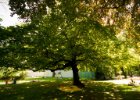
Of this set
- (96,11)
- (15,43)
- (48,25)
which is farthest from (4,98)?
(96,11)


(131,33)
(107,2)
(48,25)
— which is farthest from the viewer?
(48,25)

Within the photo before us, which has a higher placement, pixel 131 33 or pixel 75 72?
pixel 131 33

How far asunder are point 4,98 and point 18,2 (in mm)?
10482

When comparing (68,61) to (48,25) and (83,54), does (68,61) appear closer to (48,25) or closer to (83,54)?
(83,54)

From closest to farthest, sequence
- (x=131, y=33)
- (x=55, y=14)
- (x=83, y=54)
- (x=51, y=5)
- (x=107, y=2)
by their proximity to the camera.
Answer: (x=51, y=5) → (x=107, y=2) → (x=131, y=33) → (x=55, y=14) → (x=83, y=54)

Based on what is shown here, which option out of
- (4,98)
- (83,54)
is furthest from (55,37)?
(4,98)

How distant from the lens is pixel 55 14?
24.0 m

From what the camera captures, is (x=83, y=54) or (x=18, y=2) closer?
(x=18, y=2)

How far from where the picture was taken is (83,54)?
96.0ft

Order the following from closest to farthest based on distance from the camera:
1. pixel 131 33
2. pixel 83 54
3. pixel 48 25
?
pixel 131 33 → pixel 48 25 → pixel 83 54

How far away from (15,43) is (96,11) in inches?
421

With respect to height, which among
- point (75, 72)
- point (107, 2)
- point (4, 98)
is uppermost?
point (107, 2)

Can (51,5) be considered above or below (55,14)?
below

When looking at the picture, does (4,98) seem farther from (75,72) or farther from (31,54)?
(75,72)
